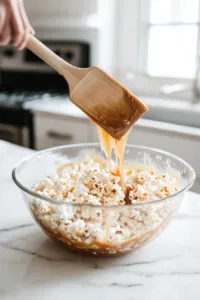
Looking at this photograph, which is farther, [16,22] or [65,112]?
[65,112]

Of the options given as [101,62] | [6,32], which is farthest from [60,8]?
[6,32]

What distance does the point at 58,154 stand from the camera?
865 millimetres

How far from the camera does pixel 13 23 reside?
2.59 feet

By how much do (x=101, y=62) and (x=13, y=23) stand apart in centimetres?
165

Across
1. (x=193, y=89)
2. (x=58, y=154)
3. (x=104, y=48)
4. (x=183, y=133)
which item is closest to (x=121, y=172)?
(x=58, y=154)

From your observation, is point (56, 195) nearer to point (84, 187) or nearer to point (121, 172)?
point (84, 187)

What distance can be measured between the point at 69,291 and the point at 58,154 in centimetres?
38

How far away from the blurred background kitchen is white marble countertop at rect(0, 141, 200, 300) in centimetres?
124

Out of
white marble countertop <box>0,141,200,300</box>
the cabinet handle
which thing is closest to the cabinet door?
the cabinet handle

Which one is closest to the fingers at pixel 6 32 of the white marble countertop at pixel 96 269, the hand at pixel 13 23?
the hand at pixel 13 23

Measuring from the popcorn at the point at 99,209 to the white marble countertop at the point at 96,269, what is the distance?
49 millimetres

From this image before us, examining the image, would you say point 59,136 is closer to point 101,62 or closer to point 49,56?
point 101,62

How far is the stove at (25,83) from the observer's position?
2.09 metres

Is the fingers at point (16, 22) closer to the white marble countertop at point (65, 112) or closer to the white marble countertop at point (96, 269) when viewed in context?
the white marble countertop at point (96, 269)
